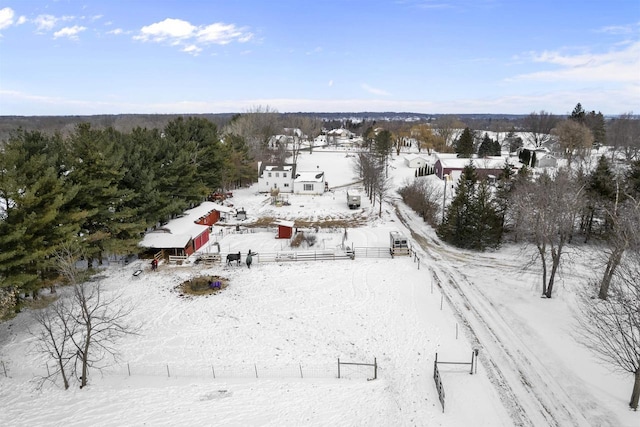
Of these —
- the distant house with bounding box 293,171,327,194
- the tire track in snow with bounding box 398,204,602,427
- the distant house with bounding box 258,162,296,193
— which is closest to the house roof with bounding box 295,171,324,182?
the distant house with bounding box 293,171,327,194

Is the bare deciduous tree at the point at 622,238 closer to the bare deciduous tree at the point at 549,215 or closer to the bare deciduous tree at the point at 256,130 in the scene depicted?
the bare deciduous tree at the point at 549,215

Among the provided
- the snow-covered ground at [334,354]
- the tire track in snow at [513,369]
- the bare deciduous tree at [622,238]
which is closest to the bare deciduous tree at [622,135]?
the bare deciduous tree at [622,238]

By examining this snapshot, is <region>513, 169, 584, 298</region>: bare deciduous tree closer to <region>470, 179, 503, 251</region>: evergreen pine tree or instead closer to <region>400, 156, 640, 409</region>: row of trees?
<region>400, 156, 640, 409</region>: row of trees

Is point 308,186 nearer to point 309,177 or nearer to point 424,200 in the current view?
point 309,177

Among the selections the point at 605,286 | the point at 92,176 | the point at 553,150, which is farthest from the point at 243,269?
the point at 553,150

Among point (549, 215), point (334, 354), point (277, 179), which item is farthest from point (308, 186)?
point (334, 354)

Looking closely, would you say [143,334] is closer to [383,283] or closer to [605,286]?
[383,283]
